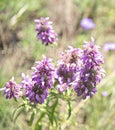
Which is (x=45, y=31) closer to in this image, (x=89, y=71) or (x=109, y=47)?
(x=89, y=71)

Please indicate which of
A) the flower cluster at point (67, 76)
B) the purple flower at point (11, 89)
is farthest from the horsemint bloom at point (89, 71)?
the purple flower at point (11, 89)

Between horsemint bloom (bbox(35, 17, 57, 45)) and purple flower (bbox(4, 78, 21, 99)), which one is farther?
horsemint bloom (bbox(35, 17, 57, 45))

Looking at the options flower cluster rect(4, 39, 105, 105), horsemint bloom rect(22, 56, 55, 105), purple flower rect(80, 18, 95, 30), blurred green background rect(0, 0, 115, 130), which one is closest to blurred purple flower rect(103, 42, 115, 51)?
blurred green background rect(0, 0, 115, 130)

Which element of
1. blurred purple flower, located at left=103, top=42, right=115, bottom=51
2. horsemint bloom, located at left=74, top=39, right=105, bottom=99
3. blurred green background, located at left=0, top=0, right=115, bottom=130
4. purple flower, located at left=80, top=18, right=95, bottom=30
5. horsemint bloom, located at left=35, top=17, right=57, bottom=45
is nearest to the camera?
horsemint bloom, located at left=74, top=39, right=105, bottom=99

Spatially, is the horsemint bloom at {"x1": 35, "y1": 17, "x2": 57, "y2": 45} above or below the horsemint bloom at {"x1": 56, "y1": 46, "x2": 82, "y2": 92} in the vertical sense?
above

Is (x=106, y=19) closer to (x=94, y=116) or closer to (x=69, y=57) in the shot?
(x=94, y=116)

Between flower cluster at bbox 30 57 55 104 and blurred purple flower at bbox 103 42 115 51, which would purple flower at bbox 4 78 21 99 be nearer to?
flower cluster at bbox 30 57 55 104

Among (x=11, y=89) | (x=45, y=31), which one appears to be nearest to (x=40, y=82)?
(x=11, y=89)
